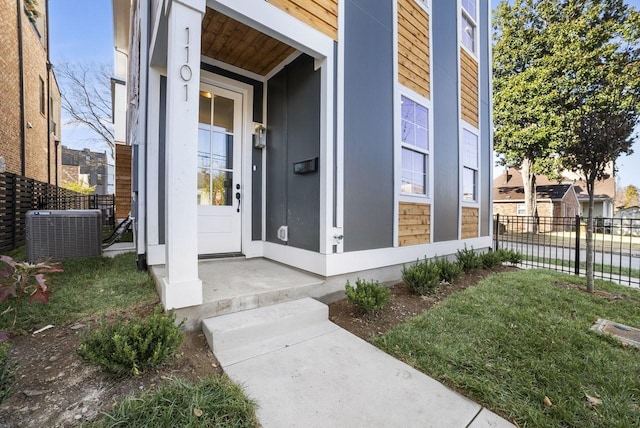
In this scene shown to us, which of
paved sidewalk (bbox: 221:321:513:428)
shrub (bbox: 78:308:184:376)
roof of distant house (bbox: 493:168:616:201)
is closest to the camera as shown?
paved sidewalk (bbox: 221:321:513:428)

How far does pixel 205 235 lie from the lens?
13.4ft

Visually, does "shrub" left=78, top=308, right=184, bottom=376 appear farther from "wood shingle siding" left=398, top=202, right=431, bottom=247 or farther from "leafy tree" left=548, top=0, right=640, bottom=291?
"leafy tree" left=548, top=0, right=640, bottom=291

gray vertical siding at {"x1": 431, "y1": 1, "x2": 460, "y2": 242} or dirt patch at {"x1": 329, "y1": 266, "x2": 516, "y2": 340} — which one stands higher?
gray vertical siding at {"x1": 431, "y1": 1, "x2": 460, "y2": 242}

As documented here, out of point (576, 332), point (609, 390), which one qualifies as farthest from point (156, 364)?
point (576, 332)

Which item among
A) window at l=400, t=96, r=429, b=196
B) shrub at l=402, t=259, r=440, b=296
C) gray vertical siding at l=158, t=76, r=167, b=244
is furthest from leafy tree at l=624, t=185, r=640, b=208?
gray vertical siding at l=158, t=76, r=167, b=244

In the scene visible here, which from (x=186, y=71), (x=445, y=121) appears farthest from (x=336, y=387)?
(x=445, y=121)

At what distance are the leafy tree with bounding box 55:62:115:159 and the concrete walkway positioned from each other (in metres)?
19.2

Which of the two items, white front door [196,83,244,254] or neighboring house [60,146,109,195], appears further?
neighboring house [60,146,109,195]

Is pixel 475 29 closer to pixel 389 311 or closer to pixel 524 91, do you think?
pixel 389 311

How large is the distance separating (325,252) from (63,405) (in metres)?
2.38

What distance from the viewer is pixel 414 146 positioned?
462 cm

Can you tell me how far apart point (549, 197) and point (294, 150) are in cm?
2366

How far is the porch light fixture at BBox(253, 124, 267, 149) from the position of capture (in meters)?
4.41

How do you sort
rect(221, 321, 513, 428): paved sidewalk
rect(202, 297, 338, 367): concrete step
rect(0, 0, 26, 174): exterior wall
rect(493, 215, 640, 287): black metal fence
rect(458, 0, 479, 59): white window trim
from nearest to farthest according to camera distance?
rect(221, 321, 513, 428): paved sidewalk
rect(202, 297, 338, 367): concrete step
rect(493, 215, 640, 287): black metal fence
rect(458, 0, 479, 59): white window trim
rect(0, 0, 26, 174): exterior wall
